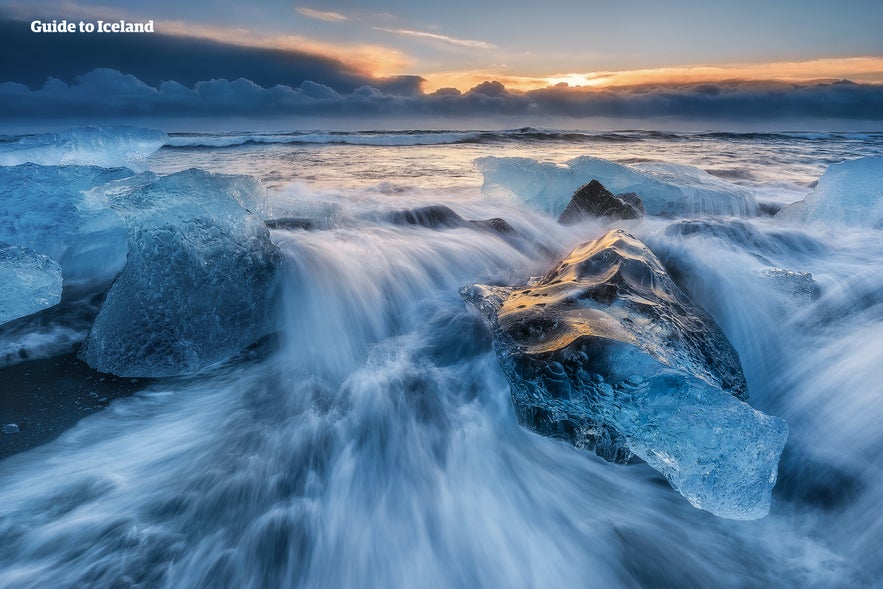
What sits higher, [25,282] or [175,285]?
[175,285]

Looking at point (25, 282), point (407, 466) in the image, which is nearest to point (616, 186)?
point (407, 466)

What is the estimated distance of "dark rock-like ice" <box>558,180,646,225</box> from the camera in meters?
5.93

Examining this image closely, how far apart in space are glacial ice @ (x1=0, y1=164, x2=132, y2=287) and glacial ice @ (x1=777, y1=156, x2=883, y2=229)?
28.2 ft

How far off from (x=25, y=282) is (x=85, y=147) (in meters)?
9.09

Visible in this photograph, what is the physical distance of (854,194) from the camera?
18.7 ft

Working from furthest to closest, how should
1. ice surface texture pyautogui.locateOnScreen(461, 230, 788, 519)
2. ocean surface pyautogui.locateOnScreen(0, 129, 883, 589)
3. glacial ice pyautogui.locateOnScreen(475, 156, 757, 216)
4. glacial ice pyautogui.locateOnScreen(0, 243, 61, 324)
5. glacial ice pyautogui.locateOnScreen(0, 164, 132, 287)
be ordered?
1. glacial ice pyautogui.locateOnScreen(475, 156, 757, 216)
2. glacial ice pyautogui.locateOnScreen(0, 164, 132, 287)
3. glacial ice pyautogui.locateOnScreen(0, 243, 61, 324)
4. ocean surface pyautogui.locateOnScreen(0, 129, 883, 589)
5. ice surface texture pyautogui.locateOnScreen(461, 230, 788, 519)

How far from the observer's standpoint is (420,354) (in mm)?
3637

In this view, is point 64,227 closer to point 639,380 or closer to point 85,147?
point 639,380

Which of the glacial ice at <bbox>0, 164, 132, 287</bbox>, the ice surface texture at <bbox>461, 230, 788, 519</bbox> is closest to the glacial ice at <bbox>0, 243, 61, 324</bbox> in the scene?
the glacial ice at <bbox>0, 164, 132, 287</bbox>

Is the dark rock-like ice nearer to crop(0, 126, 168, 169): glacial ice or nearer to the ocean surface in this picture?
the ocean surface

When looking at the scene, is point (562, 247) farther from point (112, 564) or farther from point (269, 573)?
point (112, 564)

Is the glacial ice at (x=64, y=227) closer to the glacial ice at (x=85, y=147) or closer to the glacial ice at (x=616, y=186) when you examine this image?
the glacial ice at (x=85, y=147)

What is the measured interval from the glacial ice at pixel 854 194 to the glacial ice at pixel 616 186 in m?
1.21

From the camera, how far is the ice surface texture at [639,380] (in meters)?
1.87
